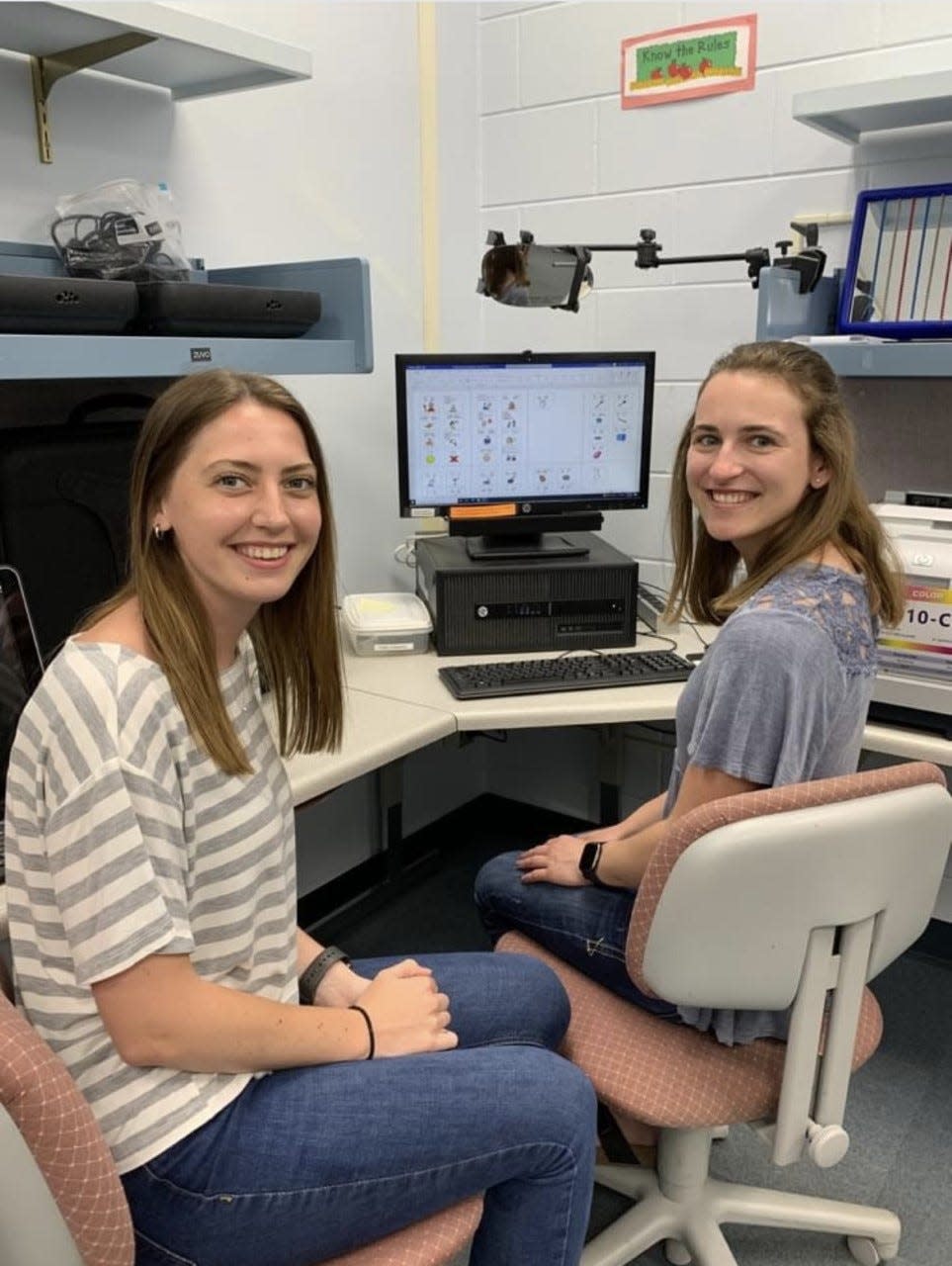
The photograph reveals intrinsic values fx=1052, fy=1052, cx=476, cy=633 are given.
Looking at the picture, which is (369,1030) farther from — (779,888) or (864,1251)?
(864,1251)

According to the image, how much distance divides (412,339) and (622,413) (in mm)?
650

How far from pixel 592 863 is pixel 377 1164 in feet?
1.87

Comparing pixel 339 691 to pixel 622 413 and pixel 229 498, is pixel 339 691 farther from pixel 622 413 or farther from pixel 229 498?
pixel 622 413

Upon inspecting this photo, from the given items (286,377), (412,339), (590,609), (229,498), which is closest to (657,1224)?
(590,609)

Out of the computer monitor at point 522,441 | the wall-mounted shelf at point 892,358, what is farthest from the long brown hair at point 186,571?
the wall-mounted shelf at point 892,358

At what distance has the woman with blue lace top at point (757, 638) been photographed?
3.76ft

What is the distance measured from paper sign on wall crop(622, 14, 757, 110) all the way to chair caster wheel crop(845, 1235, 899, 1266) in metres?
2.15

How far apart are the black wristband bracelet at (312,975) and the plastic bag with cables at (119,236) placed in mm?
Answer: 1000

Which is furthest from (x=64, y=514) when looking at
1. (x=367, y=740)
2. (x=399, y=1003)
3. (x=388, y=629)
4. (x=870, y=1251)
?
(x=870, y=1251)

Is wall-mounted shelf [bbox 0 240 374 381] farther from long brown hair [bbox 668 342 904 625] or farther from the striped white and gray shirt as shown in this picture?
long brown hair [bbox 668 342 904 625]

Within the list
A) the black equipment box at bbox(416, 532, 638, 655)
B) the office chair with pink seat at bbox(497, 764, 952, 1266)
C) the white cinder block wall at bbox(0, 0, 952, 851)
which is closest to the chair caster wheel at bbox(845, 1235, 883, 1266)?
the office chair with pink seat at bbox(497, 764, 952, 1266)

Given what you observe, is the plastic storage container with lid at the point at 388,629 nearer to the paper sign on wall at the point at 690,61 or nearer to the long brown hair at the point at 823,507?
the long brown hair at the point at 823,507

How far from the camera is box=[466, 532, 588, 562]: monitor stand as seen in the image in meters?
2.08

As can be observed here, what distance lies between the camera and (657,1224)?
1513 millimetres
